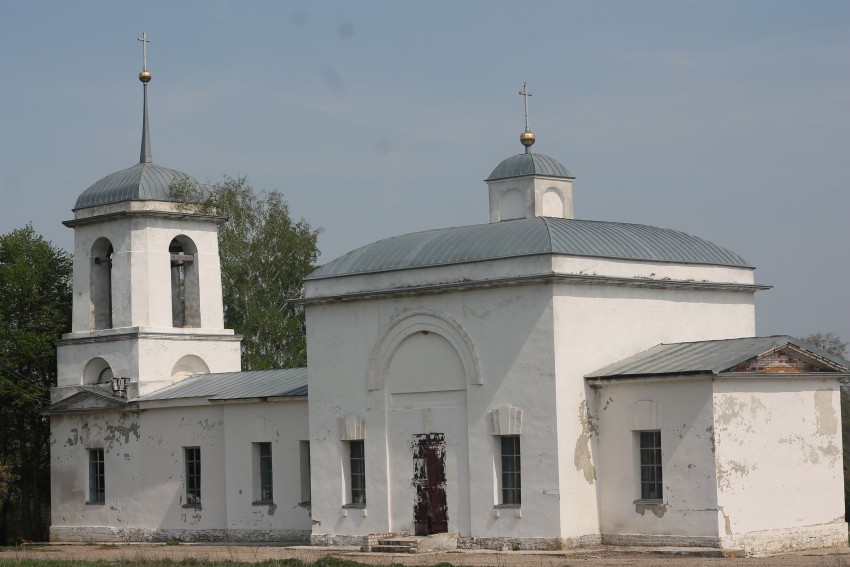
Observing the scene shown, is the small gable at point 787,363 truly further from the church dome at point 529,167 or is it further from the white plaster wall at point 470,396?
the church dome at point 529,167

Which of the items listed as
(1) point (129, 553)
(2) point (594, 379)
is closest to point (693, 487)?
(2) point (594, 379)

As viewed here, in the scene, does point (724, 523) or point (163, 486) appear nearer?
point (724, 523)

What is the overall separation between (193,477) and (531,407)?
1127 cm

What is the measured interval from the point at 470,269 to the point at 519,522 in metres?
4.81

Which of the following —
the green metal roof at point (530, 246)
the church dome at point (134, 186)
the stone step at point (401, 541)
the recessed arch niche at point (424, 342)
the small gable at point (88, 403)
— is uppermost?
the church dome at point (134, 186)

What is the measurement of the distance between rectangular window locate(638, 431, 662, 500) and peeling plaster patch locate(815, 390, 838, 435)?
10.8 ft

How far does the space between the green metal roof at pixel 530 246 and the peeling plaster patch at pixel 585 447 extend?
295cm

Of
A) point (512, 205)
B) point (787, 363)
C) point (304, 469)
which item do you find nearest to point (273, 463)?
point (304, 469)

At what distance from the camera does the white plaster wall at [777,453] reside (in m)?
26.1

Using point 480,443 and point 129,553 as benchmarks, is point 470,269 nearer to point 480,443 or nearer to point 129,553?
point 480,443

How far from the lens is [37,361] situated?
41594mm

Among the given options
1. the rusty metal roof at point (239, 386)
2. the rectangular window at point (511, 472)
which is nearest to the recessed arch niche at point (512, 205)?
the rusty metal roof at point (239, 386)

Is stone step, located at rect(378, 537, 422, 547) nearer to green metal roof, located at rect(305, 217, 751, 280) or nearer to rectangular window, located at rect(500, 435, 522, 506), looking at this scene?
rectangular window, located at rect(500, 435, 522, 506)

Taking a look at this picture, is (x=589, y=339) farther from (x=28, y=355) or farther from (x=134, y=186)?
(x=28, y=355)
